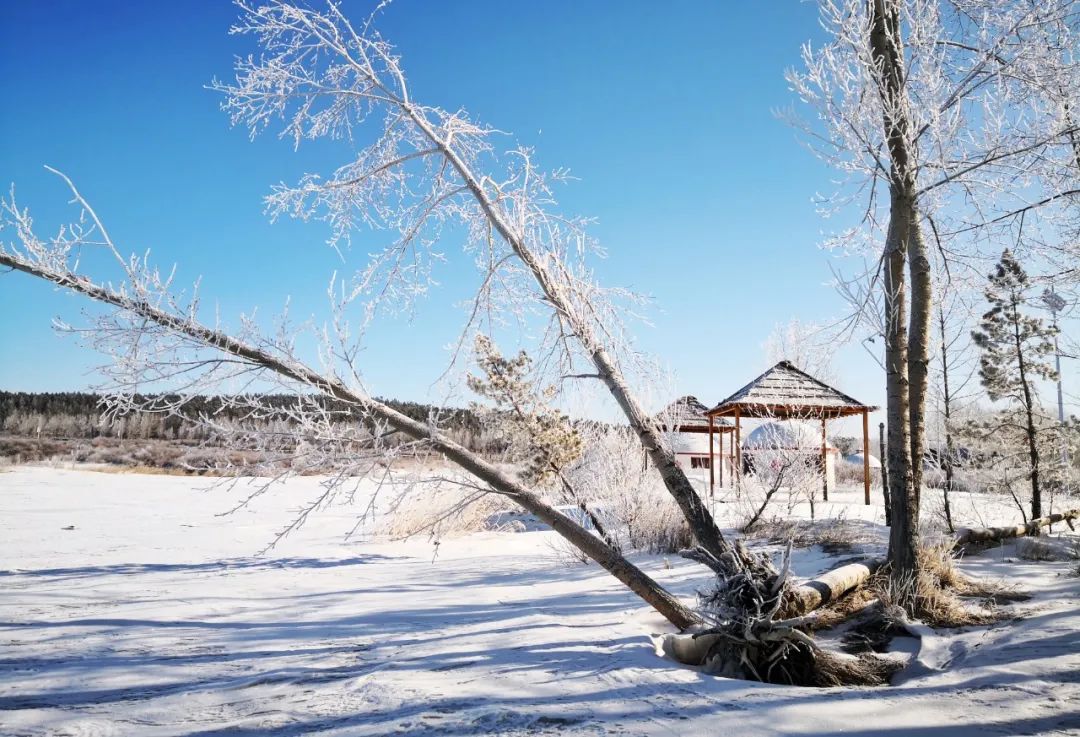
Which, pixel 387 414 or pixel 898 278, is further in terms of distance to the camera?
pixel 898 278

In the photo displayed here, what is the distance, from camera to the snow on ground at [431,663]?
2812 mm

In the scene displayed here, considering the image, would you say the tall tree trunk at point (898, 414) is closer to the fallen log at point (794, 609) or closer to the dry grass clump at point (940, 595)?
the dry grass clump at point (940, 595)

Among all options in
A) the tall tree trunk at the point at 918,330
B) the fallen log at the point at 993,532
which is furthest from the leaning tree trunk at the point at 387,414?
the fallen log at the point at 993,532

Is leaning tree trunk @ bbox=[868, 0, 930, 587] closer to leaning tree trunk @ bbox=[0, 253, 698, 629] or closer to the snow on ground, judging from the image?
the snow on ground

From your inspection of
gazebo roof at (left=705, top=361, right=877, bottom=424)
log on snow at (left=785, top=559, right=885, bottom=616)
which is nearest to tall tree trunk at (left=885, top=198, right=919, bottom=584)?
log on snow at (left=785, top=559, right=885, bottom=616)

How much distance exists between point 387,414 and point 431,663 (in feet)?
4.87

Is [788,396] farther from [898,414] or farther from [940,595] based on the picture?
[940,595]

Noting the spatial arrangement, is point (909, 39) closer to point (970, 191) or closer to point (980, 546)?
point (970, 191)

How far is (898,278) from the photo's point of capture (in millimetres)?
5754

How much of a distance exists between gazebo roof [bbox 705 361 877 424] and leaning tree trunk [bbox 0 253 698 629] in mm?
10446

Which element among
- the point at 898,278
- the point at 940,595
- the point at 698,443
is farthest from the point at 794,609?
the point at 698,443

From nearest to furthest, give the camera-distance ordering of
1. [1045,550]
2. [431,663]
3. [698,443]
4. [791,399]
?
[431,663] → [1045,550] → [791,399] → [698,443]

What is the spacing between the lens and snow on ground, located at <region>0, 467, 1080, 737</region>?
2.81 metres

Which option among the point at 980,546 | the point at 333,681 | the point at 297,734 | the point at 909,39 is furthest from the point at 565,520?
the point at 980,546
